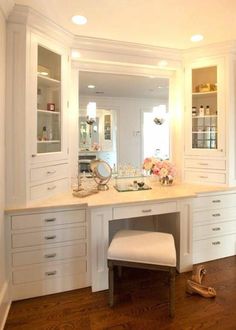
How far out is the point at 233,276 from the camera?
8.18 feet

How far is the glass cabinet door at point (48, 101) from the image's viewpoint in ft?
7.64

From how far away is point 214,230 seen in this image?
2.80 metres

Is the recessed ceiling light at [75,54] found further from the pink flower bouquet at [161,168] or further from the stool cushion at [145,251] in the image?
the stool cushion at [145,251]

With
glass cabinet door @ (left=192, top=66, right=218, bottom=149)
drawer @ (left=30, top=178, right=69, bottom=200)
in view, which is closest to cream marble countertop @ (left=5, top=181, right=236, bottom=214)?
drawer @ (left=30, top=178, right=69, bottom=200)

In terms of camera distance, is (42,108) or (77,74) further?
(77,74)

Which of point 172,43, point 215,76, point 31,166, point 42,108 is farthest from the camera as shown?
point 215,76

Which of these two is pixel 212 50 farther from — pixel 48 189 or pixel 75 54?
pixel 48 189

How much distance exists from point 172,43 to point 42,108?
1.59 metres

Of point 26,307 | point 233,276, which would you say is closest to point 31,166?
point 26,307

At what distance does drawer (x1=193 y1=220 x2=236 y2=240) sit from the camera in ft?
8.93

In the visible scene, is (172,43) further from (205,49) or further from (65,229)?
(65,229)

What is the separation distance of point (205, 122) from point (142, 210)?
1.46m

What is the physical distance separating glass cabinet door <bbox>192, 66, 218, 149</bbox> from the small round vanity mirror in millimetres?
1137

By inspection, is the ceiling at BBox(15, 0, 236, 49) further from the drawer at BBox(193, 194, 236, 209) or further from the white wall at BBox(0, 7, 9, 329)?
the drawer at BBox(193, 194, 236, 209)
